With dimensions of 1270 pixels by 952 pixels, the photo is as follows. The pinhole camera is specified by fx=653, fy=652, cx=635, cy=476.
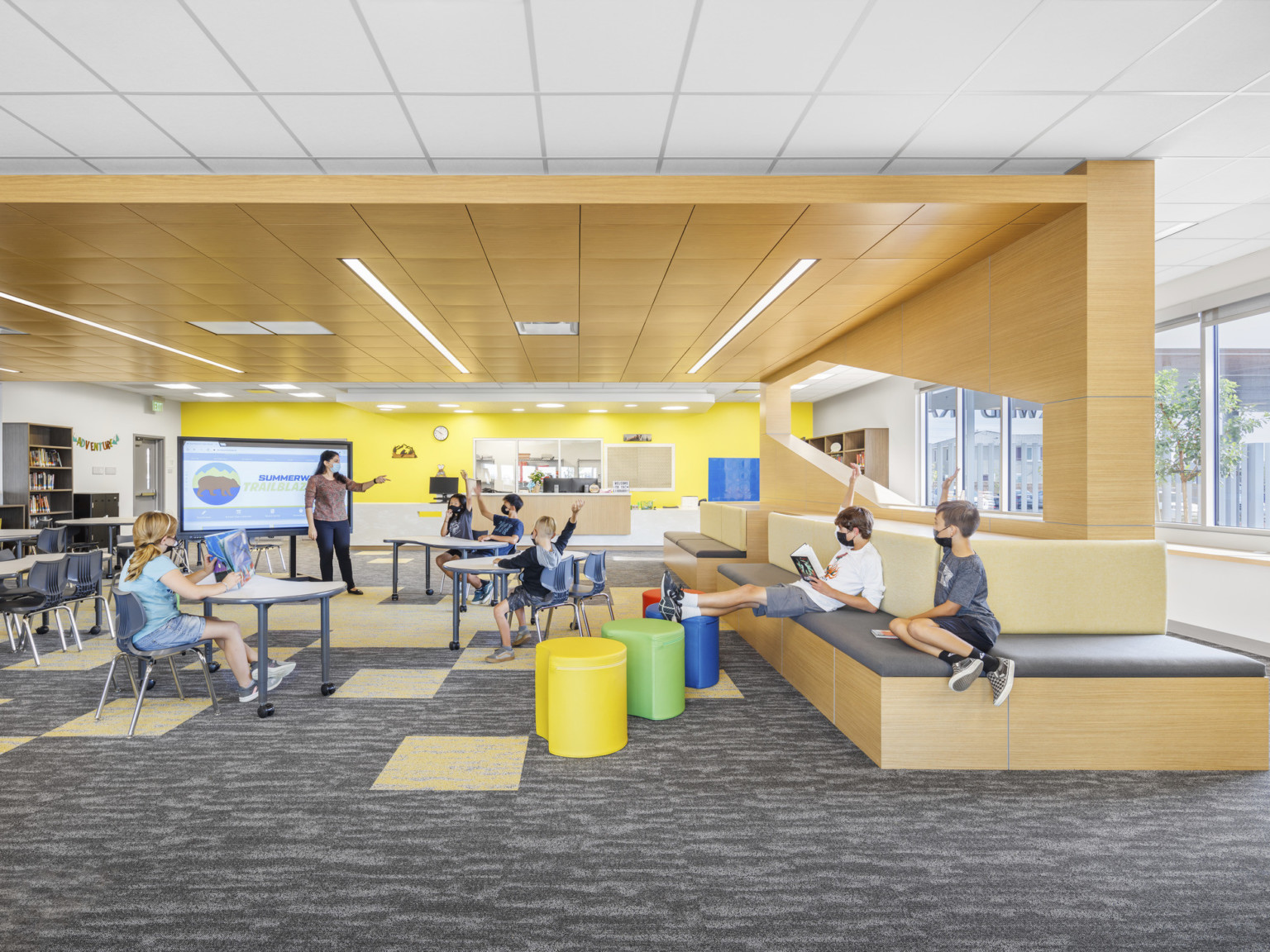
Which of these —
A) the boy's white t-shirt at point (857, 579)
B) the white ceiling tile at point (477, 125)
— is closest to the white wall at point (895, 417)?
the boy's white t-shirt at point (857, 579)

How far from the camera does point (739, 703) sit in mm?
4207

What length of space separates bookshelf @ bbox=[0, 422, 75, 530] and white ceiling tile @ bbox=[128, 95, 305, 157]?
9765 mm

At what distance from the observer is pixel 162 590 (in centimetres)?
385

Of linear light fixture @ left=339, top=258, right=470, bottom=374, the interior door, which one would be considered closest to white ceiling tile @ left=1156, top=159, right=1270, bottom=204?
linear light fixture @ left=339, top=258, right=470, bottom=374

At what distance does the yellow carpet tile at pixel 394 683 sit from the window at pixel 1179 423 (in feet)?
24.2

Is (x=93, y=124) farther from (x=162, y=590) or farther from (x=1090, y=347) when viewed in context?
(x=1090, y=347)

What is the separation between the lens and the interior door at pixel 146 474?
45.8 ft

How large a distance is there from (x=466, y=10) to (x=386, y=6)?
333mm

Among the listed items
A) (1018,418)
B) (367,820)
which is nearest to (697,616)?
(367,820)

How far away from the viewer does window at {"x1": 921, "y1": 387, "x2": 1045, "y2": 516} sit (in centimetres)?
910

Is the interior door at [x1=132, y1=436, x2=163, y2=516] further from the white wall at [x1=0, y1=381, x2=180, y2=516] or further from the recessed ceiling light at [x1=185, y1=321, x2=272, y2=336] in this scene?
the recessed ceiling light at [x1=185, y1=321, x2=272, y2=336]

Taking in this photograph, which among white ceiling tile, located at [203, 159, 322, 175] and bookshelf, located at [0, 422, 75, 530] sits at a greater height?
white ceiling tile, located at [203, 159, 322, 175]

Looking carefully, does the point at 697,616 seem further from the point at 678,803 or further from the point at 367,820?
the point at 367,820

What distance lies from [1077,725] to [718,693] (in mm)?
2024
